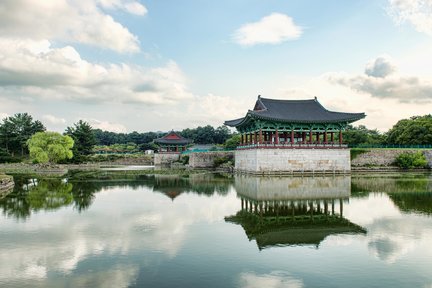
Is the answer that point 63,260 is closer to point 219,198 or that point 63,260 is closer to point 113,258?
point 113,258

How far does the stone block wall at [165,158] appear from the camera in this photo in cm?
7253

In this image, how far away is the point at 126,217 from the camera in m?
15.9

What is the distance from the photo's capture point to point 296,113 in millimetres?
43938

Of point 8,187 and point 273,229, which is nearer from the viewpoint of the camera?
point 273,229

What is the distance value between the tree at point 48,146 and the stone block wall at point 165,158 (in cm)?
2165

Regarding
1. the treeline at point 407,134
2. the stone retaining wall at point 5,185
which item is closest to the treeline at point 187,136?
the treeline at point 407,134

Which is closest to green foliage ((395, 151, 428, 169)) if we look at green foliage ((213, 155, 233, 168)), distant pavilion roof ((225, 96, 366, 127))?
distant pavilion roof ((225, 96, 366, 127))

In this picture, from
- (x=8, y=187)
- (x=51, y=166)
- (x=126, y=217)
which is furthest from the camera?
(x=51, y=166)

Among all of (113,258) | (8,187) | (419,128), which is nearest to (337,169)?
(419,128)

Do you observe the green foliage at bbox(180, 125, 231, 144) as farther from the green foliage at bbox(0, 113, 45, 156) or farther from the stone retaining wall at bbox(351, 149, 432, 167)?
the stone retaining wall at bbox(351, 149, 432, 167)

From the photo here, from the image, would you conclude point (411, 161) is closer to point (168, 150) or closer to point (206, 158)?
point (206, 158)

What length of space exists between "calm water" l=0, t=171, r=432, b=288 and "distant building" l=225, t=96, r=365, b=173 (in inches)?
753

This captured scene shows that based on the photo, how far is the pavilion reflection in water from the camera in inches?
491

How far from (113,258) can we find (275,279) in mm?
4531
